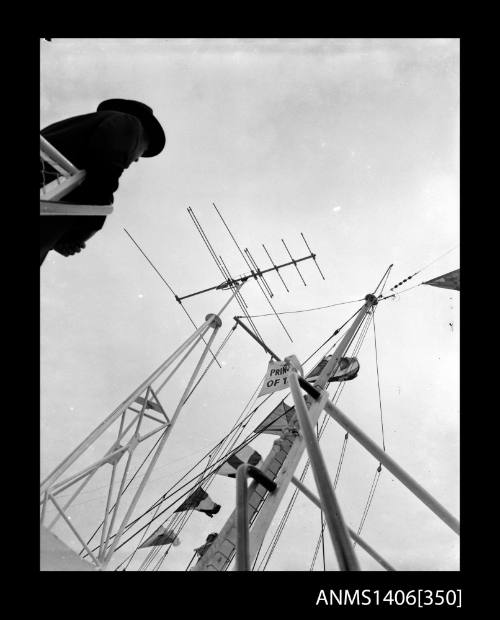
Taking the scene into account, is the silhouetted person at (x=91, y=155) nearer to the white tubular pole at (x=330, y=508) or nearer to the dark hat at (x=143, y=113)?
the dark hat at (x=143, y=113)

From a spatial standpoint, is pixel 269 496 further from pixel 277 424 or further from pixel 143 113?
pixel 277 424

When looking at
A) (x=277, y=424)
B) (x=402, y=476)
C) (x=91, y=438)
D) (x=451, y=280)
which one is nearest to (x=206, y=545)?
(x=277, y=424)

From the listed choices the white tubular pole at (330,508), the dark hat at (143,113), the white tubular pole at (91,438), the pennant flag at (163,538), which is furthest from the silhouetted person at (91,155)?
the pennant flag at (163,538)

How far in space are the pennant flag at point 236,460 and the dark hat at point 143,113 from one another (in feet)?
20.6

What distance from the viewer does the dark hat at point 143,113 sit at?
17.6 ft
